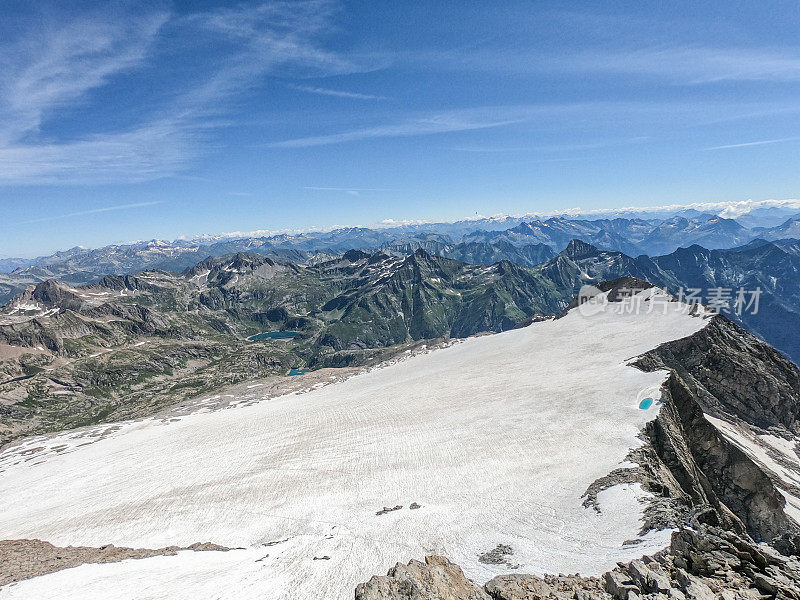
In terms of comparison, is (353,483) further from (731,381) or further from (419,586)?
(731,381)

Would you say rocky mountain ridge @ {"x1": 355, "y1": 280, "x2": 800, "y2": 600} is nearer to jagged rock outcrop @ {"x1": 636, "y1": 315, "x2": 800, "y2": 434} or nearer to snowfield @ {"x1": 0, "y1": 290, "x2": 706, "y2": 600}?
jagged rock outcrop @ {"x1": 636, "y1": 315, "x2": 800, "y2": 434}

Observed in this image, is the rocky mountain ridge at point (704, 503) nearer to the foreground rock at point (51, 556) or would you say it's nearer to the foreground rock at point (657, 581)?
the foreground rock at point (657, 581)

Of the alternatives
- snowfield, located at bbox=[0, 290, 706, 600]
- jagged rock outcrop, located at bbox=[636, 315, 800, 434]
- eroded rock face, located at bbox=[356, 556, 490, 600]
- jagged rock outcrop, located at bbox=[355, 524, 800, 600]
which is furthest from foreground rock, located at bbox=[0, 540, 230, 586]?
jagged rock outcrop, located at bbox=[636, 315, 800, 434]

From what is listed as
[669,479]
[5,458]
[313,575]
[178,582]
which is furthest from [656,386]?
[5,458]

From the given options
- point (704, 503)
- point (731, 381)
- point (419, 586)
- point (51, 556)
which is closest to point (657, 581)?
point (419, 586)

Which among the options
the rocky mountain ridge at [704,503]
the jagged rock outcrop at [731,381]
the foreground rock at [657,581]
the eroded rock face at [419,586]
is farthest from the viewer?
the jagged rock outcrop at [731,381]

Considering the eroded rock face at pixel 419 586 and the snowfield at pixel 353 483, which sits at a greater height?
the eroded rock face at pixel 419 586

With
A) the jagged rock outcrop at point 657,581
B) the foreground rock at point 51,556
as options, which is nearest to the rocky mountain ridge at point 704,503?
the jagged rock outcrop at point 657,581
